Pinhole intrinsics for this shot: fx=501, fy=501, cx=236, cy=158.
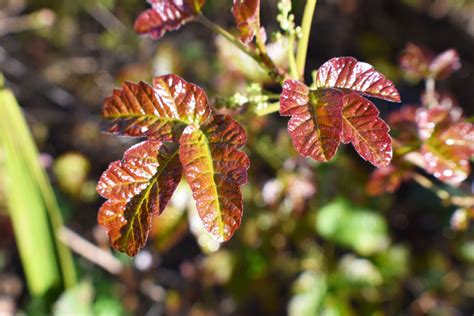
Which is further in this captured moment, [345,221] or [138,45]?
[138,45]

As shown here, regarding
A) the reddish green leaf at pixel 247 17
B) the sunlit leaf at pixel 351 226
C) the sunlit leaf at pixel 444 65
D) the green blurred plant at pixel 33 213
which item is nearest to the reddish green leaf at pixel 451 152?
the sunlit leaf at pixel 444 65

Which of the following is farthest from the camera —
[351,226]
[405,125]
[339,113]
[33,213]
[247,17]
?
[351,226]

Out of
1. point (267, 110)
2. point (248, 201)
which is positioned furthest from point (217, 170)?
point (248, 201)

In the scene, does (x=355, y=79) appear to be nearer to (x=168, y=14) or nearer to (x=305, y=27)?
(x=305, y=27)

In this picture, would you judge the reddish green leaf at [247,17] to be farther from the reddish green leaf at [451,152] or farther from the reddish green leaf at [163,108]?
the reddish green leaf at [451,152]

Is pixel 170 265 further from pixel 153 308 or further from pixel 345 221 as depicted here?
pixel 345 221

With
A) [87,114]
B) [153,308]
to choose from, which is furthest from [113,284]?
[87,114]
